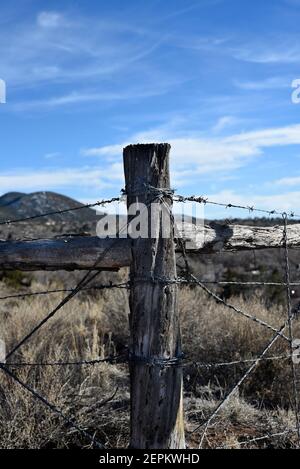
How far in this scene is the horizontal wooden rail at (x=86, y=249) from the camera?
367cm

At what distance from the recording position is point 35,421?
16.8 feet

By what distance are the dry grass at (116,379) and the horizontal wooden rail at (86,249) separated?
1641mm

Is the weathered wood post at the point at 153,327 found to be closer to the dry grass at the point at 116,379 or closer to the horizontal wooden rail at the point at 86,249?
the horizontal wooden rail at the point at 86,249

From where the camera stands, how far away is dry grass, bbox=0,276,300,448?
518cm

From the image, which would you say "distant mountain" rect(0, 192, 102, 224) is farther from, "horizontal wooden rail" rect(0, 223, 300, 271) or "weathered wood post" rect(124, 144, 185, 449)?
"weathered wood post" rect(124, 144, 185, 449)

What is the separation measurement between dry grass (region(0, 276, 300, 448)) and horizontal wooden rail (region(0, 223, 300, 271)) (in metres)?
1.64

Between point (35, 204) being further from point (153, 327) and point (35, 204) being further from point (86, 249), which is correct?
point (153, 327)

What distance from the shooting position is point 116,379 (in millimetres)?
6902

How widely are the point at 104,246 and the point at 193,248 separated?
22.5 inches

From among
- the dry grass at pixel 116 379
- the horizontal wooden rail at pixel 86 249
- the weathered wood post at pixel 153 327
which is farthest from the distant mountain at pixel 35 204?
the weathered wood post at pixel 153 327
